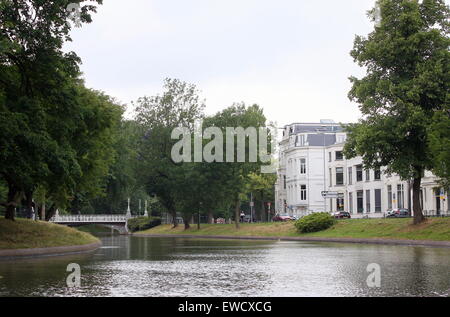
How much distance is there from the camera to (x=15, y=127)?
994 inches

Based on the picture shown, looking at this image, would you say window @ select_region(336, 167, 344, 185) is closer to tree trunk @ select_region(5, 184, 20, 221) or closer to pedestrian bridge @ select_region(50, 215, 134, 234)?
pedestrian bridge @ select_region(50, 215, 134, 234)

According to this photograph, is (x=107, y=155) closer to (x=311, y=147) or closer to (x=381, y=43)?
(x=381, y=43)

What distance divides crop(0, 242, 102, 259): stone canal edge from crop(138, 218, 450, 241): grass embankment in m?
22.0

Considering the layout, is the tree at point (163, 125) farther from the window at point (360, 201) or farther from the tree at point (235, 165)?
the window at point (360, 201)

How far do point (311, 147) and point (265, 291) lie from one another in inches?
3575

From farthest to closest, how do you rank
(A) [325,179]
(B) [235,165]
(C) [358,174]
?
1. (A) [325,179]
2. (C) [358,174]
3. (B) [235,165]

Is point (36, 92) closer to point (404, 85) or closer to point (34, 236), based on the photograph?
point (34, 236)

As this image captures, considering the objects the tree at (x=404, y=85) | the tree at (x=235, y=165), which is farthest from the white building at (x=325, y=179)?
the tree at (x=404, y=85)

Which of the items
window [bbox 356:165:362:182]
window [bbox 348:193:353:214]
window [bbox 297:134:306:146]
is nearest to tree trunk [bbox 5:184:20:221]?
window [bbox 356:165:362:182]

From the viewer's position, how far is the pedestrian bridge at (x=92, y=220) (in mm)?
99631

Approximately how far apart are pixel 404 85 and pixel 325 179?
58.7m

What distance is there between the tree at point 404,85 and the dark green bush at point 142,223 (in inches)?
2540

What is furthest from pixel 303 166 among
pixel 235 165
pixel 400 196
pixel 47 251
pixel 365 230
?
pixel 47 251

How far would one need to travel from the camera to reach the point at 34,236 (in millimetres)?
33156
